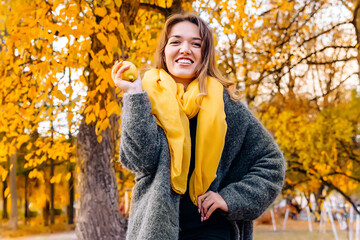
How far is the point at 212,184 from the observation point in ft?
6.22

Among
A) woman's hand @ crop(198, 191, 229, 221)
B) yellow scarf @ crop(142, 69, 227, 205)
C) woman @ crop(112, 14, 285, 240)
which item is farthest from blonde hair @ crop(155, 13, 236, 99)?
woman's hand @ crop(198, 191, 229, 221)

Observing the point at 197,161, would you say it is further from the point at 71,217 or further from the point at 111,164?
the point at 71,217

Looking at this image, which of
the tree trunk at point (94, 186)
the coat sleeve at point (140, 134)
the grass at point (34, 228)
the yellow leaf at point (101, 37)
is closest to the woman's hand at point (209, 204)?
the coat sleeve at point (140, 134)

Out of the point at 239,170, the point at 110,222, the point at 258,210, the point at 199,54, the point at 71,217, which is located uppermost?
the point at 199,54

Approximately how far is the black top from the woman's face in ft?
0.87

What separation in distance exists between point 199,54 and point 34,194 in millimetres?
16033

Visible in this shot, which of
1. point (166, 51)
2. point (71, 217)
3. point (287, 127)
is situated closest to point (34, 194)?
point (71, 217)

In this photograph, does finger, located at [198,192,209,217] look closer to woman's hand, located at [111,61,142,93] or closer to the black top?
the black top

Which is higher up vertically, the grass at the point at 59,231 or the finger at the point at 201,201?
the finger at the point at 201,201

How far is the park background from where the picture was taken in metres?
3.67

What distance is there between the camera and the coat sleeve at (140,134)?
172cm

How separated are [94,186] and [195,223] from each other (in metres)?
3.28

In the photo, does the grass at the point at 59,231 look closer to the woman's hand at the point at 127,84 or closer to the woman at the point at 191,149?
the woman at the point at 191,149

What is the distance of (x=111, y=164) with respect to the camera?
16.4 ft
